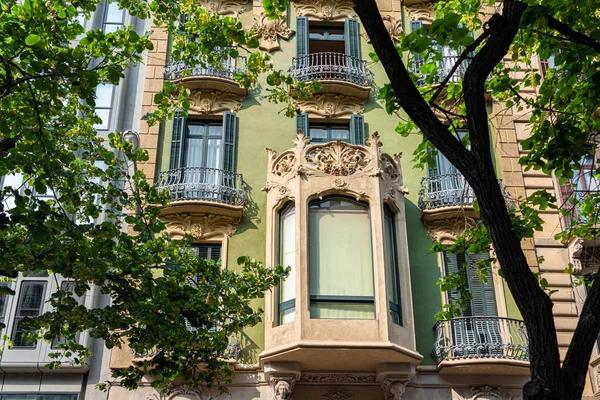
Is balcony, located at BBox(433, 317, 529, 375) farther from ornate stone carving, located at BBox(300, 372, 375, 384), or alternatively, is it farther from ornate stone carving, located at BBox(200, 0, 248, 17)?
ornate stone carving, located at BBox(200, 0, 248, 17)

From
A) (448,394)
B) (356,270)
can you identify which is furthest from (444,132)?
(448,394)

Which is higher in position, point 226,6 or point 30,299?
point 226,6

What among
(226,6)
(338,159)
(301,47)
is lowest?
(338,159)

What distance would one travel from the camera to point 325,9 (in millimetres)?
19422

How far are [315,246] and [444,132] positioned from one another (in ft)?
26.5

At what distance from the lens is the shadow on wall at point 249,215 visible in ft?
52.5

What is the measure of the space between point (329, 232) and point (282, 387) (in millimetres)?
3551

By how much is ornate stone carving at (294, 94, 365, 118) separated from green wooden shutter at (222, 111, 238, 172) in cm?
179

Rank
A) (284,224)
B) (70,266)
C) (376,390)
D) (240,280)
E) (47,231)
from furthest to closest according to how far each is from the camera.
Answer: (284,224) → (376,390) → (240,280) → (70,266) → (47,231)

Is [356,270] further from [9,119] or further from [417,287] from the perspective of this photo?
[9,119]

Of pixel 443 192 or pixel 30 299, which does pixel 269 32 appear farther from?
pixel 30 299

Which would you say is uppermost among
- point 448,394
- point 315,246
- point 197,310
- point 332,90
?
point 332,90

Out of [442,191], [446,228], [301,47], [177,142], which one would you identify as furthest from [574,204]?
[301,47]

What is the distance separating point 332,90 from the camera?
17.7 meters
